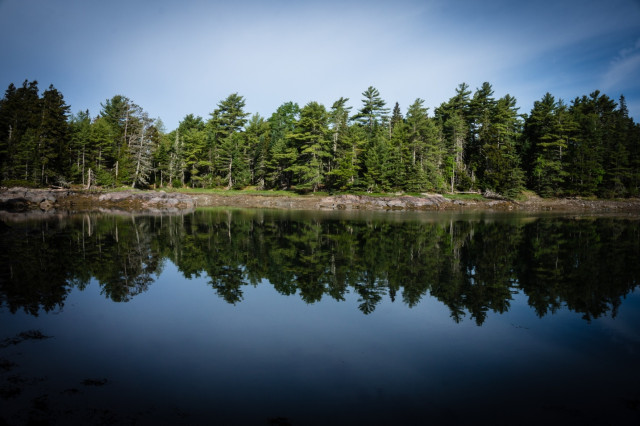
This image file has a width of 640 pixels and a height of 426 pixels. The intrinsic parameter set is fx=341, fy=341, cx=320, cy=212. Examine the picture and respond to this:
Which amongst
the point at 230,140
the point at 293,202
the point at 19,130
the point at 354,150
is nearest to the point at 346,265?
the point at 293,202

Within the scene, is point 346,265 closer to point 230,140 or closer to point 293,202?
point 293,202

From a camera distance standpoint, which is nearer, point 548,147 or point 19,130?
point 19,130

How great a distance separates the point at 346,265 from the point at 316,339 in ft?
25.3

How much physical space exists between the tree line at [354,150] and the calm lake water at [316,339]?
4811 centimetres

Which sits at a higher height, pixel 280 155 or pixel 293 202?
pixel 280 155

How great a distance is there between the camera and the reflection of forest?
1104 centimetres

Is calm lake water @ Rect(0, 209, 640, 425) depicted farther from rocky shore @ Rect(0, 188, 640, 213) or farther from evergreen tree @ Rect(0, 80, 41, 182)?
evergreen tree @ Rect(0, 80, 41, 182)

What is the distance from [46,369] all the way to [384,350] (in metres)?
6.47

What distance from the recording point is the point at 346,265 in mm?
15398

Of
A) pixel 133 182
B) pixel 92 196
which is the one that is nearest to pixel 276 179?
pixel 133 182

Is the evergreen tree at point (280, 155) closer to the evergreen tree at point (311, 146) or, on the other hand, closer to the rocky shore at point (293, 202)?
the evergreen tree at point (311, 146)

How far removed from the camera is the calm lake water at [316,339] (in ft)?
17.4

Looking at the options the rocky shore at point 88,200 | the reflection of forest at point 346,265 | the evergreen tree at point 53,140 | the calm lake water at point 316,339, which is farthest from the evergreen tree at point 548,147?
the evergreen tree at point 53,140

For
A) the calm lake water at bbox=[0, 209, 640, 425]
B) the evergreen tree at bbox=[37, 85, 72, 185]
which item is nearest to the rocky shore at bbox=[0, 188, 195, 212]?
the evergreen tree at bbox=[37, 85, 72, 185]
